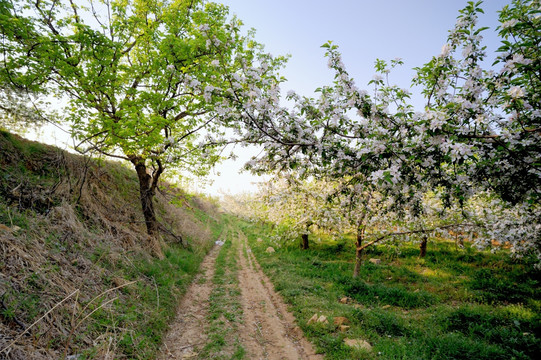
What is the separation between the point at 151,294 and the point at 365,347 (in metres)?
6.62

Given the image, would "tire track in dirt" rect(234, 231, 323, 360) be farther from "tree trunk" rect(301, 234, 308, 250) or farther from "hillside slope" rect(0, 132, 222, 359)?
"tree trunk" rect(301, 234, 308, 250)

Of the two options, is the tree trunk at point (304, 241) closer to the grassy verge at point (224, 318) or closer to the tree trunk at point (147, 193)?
the grassy verge at point (224, 318)

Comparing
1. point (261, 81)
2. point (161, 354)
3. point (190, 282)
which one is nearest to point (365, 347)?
point (161, 354)

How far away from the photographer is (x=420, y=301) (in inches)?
398

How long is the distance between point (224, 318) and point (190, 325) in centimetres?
109

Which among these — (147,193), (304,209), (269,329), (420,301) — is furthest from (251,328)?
(304,209)

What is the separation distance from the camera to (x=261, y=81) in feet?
18.4

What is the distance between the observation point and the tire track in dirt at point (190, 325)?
20.7ft

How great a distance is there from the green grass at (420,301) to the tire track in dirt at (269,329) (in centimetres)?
35

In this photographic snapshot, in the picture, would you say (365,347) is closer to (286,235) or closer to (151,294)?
(151,294)

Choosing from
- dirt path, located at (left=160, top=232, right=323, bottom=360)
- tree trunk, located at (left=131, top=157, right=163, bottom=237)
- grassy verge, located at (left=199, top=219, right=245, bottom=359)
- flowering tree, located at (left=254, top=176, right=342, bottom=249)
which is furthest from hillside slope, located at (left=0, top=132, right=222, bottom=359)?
flowering tree, located at (left=254, top=176, right=342, bottom=249)

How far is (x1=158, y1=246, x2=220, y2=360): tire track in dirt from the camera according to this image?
6.30 m

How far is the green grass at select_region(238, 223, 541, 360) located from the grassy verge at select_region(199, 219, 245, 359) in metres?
2.03

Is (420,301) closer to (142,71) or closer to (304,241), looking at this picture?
(304,241)
